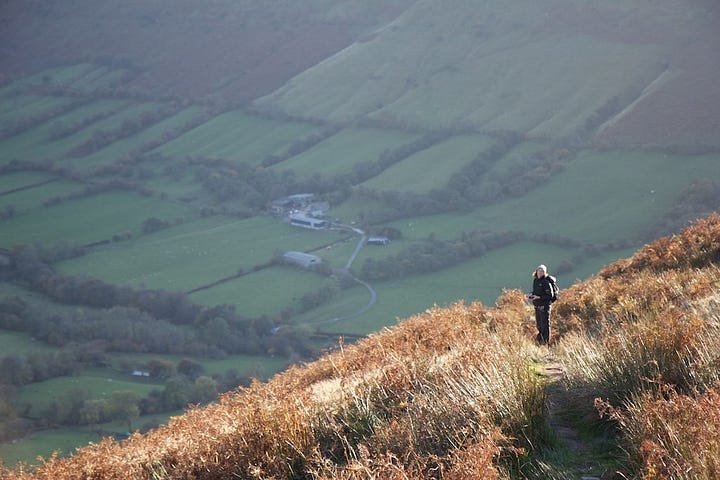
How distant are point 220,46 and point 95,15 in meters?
49.8

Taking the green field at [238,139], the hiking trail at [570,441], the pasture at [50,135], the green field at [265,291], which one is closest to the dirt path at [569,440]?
the hiking trail at [570,441]

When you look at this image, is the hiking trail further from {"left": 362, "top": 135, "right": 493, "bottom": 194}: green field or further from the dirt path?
{"left": 362, "top": 135, "right": 493, "bottom": 194}: green field

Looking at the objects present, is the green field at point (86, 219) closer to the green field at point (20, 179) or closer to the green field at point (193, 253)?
the green field at point (193, 253)

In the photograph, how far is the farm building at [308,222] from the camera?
7450cm

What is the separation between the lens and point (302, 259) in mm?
62438

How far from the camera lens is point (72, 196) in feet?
293

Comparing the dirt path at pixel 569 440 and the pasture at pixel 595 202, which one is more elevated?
the dirt path at pixel 569 440

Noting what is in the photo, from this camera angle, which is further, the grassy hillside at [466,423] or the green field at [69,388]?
the green field at [69,388]

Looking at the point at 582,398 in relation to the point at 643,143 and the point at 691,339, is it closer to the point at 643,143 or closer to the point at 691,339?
the point at 691,339

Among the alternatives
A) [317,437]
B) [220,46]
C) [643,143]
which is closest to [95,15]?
[220,46]

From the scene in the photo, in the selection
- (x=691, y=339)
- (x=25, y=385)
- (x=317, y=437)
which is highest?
(x=691, y=339)

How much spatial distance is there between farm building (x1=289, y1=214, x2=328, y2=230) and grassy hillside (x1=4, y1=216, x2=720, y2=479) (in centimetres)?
6518

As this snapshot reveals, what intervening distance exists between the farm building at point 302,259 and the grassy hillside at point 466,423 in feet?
171

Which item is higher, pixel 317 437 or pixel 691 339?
pixel 691 339
